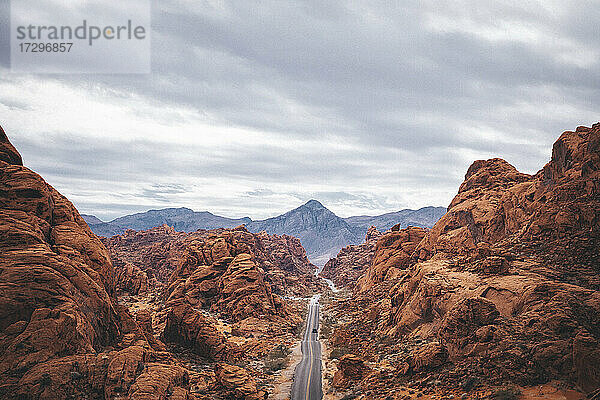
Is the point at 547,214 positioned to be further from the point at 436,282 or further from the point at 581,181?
the point at 436,282

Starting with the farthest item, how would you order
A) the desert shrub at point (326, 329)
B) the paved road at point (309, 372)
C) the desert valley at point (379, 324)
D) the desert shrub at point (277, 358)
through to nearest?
the desert shrub at point (326, 329), the desert shrub at point (277, 358), the paved road at point (309, 372), the desert valley at point (379, 324)

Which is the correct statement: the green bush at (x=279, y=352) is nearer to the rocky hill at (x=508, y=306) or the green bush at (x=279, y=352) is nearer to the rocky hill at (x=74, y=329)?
the rocky hill at (x=74, y=329)

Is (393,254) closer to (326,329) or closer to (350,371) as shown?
(326,329)

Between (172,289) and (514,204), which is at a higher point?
(514,204)

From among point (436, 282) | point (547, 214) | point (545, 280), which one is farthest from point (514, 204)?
point (545, 280)

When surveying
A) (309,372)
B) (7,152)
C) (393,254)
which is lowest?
(309,372)

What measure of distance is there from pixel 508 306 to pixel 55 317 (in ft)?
102

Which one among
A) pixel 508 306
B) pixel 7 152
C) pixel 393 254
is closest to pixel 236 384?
pixel 508 306

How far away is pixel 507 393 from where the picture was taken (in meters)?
18.7

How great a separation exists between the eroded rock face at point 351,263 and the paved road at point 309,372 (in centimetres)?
7470

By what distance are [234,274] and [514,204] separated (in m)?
52.1

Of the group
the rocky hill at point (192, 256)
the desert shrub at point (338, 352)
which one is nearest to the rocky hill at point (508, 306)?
the desert shrub at point (338, 352)

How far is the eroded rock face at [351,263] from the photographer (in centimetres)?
14043

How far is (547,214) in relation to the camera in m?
34.4
